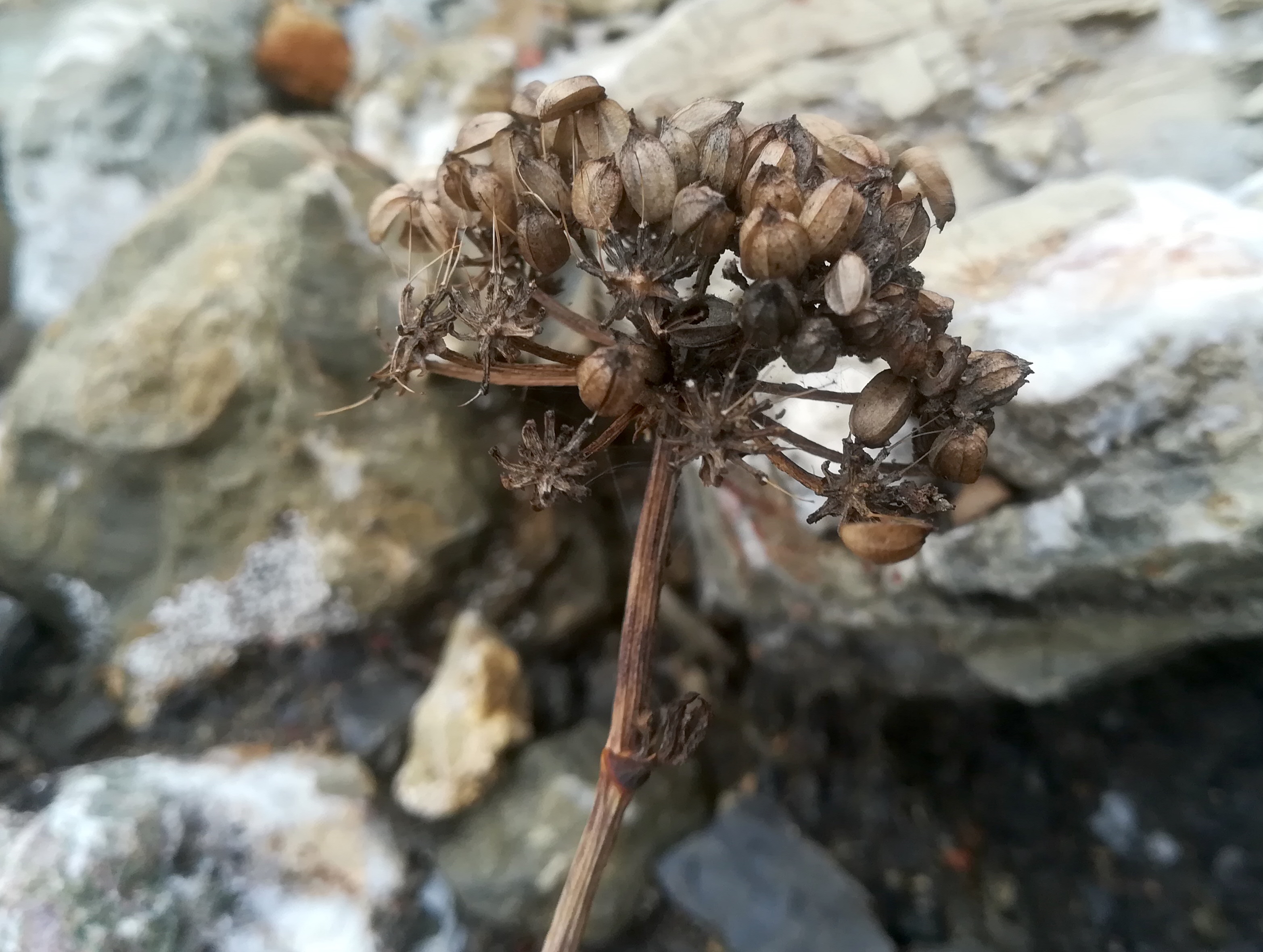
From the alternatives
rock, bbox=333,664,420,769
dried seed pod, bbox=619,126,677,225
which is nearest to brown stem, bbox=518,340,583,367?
dried seed pod, bbox=619,126,677,225

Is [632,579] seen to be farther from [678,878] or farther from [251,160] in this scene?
[251,160]

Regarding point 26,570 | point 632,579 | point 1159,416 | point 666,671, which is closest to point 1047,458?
point 1159,416

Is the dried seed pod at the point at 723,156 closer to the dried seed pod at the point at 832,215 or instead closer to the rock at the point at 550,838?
the dried seed pod at the point at 832,215

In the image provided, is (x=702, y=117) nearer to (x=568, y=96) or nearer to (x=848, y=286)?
(x=568, y=96)

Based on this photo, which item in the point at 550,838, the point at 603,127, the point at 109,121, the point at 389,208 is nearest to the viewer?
the point at 603,127

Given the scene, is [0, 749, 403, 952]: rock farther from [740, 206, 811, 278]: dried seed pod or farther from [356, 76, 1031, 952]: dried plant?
[740, 206, 811, 278]: dried seed pod

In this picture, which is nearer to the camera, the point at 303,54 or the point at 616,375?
the point at 616,375

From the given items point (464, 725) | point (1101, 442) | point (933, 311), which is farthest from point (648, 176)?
point (464, 725)
